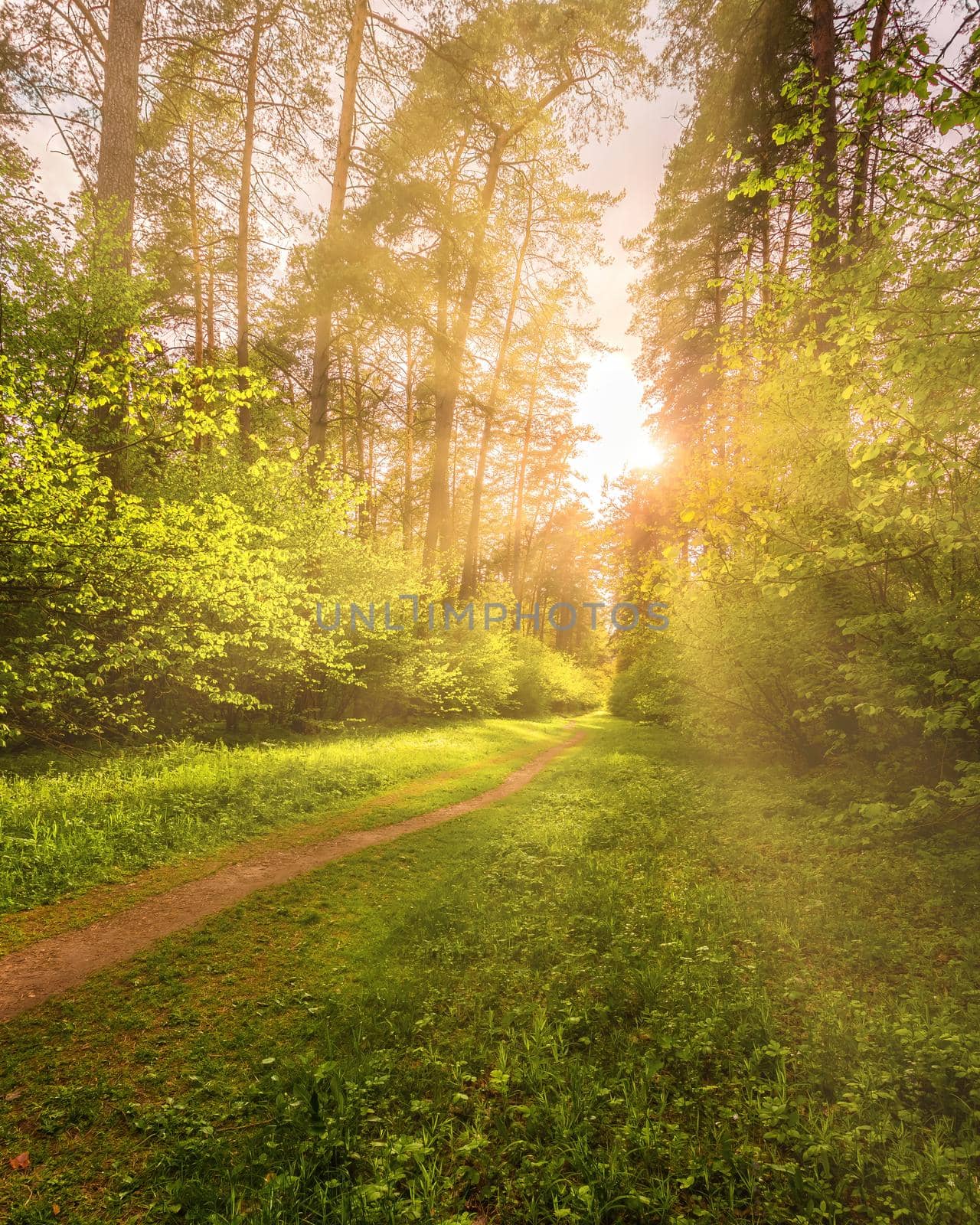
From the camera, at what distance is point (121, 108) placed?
10.0m

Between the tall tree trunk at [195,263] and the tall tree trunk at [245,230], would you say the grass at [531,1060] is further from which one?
the tall tree trunk at [195,263]

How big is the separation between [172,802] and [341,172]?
16031 mm

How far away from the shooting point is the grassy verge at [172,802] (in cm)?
559

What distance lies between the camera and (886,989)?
3.99 meters

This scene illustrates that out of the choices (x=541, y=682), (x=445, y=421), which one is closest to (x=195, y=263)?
(x=445, y=421)

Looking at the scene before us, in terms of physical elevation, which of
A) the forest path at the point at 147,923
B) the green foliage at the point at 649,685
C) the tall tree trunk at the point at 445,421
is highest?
the tall tree trunk at the point at 445,421

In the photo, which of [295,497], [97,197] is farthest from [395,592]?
[97,197]

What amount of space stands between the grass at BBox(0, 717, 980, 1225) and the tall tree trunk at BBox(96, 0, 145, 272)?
12080 mm

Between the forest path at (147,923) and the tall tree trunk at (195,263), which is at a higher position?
the tall tree trunk at (195,263)

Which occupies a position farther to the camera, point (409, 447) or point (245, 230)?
point (409, 447)

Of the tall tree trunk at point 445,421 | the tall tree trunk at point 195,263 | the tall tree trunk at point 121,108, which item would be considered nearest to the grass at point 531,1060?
the tall tree trunk at point 121,108

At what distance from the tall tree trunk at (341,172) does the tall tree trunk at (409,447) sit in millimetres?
2894

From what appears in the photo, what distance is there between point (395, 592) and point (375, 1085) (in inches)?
470

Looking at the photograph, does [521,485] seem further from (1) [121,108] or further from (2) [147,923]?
(2) [147,923]
